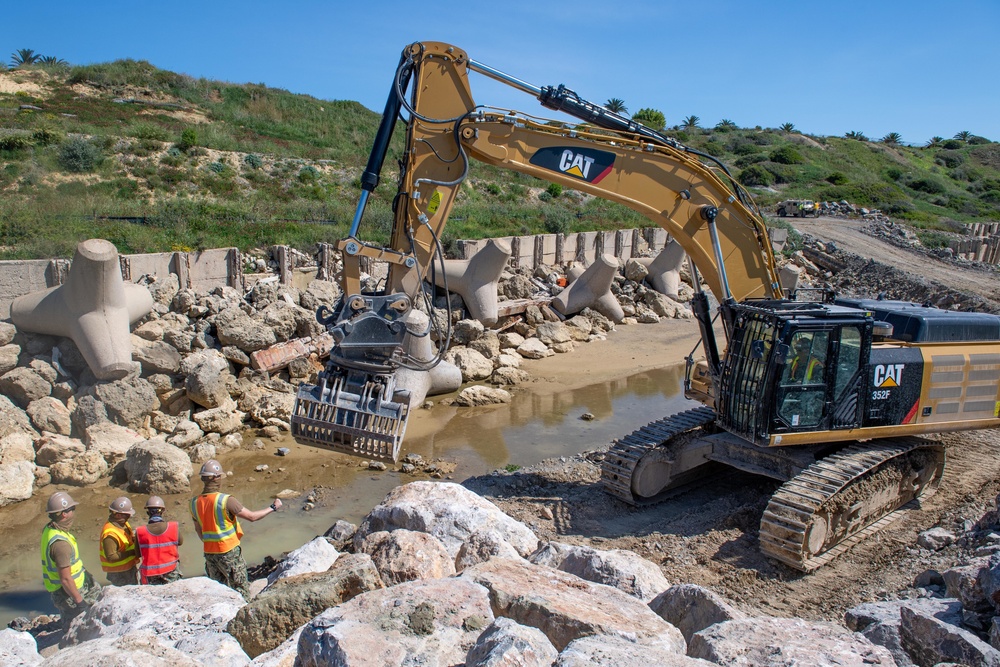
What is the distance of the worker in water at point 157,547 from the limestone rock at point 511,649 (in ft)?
10.5

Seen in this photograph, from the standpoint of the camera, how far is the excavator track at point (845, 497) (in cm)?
632

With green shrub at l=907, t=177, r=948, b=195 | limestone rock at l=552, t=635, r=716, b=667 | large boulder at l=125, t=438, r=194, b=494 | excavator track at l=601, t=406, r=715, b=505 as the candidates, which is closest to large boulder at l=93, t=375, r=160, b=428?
large boulder at l=125, t=438, r=194, b=494

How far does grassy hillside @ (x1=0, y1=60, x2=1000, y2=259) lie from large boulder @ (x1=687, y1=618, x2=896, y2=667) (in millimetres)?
12850

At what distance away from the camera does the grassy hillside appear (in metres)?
16.1

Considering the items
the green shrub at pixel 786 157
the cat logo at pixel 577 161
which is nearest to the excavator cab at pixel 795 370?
the cat logo at pixel 577 161

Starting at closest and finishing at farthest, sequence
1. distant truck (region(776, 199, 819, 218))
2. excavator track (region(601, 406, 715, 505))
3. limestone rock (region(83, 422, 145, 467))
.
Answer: excavator track (region(601, 406, 715, 505)) < limestone rock (region(83, 422, 145, 467)) < distant truck (region(776, 199, 819, 218))

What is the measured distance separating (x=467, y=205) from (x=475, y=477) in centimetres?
1938

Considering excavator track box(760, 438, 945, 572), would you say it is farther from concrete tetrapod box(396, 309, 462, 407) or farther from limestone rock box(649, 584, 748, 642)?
concrete tetrapod box(396, 309, 462, 407)

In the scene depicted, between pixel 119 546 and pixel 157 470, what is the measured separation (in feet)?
10.2

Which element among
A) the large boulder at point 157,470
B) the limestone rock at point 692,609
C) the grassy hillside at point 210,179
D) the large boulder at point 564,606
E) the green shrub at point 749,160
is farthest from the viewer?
the green shrub at point 749,160

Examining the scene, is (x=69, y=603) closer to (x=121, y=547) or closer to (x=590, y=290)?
(x=121, y=547)

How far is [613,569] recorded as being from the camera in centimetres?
501

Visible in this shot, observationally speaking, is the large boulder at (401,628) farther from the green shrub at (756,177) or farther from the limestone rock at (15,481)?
the green shrub at (756,177)

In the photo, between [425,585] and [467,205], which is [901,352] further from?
[467,205]
